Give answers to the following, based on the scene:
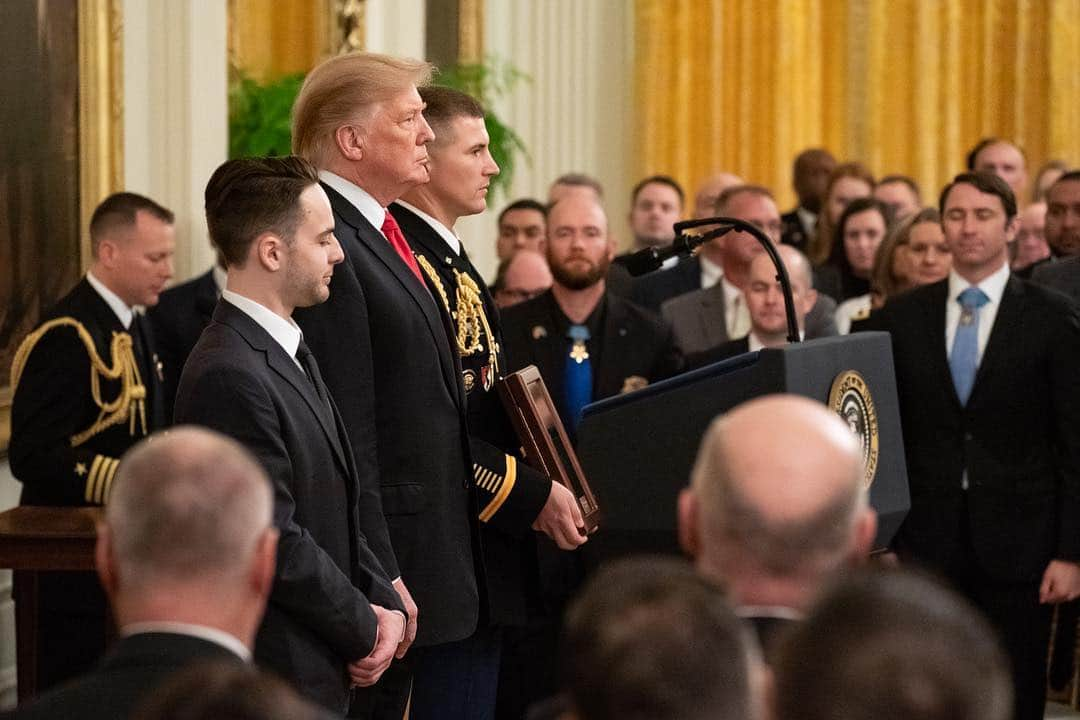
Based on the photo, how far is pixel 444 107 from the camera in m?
4.39

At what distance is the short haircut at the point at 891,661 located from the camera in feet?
5.09

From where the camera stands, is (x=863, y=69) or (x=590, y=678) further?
(x=863, y=69)

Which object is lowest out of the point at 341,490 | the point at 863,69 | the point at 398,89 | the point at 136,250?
the point at 341,490

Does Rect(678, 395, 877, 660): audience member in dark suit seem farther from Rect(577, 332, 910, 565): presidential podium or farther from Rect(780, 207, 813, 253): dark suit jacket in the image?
Rect(780, 207, 813, 253): dark suit jacket

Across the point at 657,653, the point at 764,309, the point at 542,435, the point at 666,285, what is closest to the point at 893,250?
the point at 666,285

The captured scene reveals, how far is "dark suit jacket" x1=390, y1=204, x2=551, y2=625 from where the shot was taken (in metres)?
4.18

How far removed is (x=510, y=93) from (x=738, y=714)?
10059 millimetres

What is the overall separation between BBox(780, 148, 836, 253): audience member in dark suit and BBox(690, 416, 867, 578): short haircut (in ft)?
27.0

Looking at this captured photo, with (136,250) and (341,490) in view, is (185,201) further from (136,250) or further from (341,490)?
A: (341,490)

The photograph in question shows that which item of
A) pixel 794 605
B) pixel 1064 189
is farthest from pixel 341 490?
pixel 1064 189

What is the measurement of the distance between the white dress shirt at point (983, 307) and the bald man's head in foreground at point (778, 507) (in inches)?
137

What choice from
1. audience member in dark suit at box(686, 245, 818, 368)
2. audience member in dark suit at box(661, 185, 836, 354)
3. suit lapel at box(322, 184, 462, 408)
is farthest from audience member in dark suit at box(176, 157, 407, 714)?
audience member in dark suit at box(661, 185, 836, 354)

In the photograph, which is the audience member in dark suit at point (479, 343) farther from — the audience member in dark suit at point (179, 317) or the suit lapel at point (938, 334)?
the audience member in dark suit at point (179, 317)

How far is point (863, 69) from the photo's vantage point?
12.6 meters
